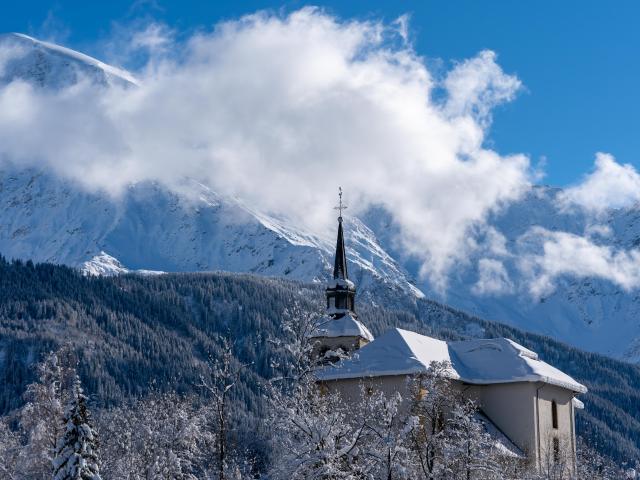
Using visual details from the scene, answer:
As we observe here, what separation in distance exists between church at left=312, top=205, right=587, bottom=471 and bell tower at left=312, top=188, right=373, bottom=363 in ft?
7.01

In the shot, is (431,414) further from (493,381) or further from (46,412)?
(493,381)

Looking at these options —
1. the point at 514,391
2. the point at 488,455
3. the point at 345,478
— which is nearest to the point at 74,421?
the point at 345,478

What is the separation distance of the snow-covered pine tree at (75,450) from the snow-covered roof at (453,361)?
25234 millimetres

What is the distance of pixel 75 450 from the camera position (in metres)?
45.9

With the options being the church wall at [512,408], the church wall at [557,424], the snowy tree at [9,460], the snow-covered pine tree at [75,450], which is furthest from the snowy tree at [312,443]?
the church wall at [557,424]

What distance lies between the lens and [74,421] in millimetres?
46312

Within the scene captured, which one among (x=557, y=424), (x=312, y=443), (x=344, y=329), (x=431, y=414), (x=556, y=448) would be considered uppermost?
(x=344, y=329)

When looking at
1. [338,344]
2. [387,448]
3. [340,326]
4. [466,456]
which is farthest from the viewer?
[340,326]

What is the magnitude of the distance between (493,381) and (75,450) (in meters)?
33.5

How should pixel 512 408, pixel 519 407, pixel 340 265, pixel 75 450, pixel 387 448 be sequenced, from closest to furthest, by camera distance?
pixel 387 448 → pixel 75 450 → pixel 519 407 → pixel 512 408 → pixel 340 265

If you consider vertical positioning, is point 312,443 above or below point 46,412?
below

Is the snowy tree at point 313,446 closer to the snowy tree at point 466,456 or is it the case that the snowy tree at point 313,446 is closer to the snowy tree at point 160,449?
the snowy tree at point 466,456

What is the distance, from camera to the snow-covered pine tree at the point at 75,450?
1799 inches

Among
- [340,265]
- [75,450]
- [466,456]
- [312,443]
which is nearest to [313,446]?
[312,443]
